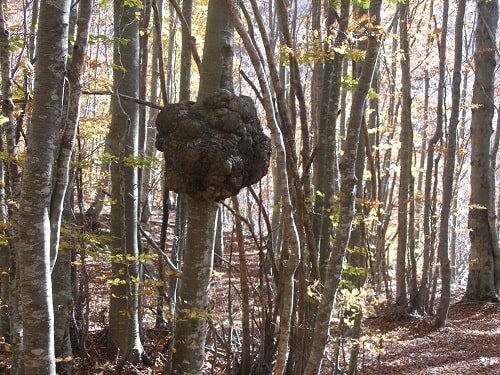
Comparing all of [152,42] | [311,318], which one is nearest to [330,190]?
[311,318]

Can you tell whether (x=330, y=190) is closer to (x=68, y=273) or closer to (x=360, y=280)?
(x=360, y=280)

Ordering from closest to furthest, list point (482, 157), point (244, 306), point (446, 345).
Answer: point (244, 306) < point (446, 345) < point (482, 157)

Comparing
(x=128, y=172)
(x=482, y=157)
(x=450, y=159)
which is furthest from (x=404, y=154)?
(x=128, y=172)

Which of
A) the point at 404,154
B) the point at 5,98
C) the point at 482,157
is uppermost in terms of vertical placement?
the point at 482,157

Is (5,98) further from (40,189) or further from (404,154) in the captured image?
(404,154)

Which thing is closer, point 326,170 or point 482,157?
point 326,170

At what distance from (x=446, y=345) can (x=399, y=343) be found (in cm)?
211

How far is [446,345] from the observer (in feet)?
27.5

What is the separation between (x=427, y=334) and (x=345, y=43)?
6.55 m

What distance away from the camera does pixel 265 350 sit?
544 centimetres

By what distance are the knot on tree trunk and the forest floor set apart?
150 cm

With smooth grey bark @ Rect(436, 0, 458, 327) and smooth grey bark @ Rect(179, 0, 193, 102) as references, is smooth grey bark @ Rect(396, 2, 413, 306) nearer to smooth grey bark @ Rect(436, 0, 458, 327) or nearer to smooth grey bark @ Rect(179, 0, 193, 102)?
smooth grey bark @ Rect(436, 0, 458, 327)

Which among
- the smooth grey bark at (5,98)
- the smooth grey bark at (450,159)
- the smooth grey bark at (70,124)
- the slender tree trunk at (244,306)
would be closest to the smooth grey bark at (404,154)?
the smooth grey bark at (450,159)

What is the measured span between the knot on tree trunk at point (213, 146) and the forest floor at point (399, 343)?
1.50m
